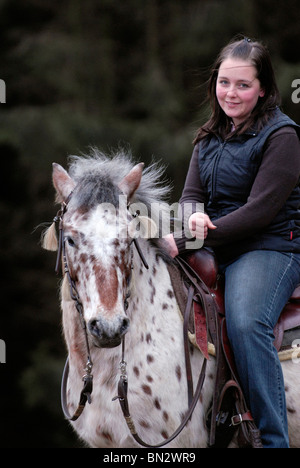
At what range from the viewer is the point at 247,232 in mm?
3188

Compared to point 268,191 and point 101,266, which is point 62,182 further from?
point 268,191

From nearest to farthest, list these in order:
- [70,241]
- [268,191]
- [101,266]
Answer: [101,266] → [70,241] → [268,191]

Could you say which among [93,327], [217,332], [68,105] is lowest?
[217,332]

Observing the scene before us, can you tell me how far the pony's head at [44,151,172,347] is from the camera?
2.68 metres

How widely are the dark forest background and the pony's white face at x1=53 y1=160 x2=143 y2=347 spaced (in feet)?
15.5

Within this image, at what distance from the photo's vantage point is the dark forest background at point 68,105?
775 centimetres

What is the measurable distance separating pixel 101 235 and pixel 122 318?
391mm

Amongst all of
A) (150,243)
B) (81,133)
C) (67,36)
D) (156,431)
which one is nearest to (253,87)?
(150,243)

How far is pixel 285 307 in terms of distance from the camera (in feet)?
11.0

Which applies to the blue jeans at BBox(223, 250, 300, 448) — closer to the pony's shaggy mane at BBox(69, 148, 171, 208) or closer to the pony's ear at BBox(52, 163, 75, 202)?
the pony's shaggy mane at BBox(69, 148, 171, 208)

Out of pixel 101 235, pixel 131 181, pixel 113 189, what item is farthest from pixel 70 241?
pixel 131 181

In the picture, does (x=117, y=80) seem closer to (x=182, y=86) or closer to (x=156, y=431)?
(x=182, y=86)

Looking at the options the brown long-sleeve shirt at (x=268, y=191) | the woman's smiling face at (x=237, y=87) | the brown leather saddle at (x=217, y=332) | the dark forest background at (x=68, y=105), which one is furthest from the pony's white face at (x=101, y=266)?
the dark forest background at (x=68, y=105)

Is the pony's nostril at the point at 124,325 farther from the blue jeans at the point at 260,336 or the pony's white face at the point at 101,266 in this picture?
the blue jeans at the point at 260,336
